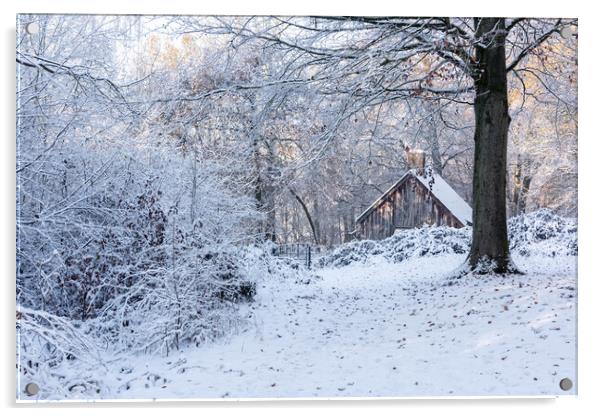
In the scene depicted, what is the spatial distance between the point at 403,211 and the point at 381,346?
120cm

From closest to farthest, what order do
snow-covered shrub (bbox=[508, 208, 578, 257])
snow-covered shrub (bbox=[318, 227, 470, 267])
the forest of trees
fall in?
1. the forest of trees
2. snow-covered shrub (bbox=[508, 208, 578, 257])
3. snow-covered shrub (bbox=[318, 227, 470, 267])

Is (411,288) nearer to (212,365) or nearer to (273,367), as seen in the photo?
(273,367)

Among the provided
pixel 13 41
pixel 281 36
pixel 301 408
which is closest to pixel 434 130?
pixel 281 36

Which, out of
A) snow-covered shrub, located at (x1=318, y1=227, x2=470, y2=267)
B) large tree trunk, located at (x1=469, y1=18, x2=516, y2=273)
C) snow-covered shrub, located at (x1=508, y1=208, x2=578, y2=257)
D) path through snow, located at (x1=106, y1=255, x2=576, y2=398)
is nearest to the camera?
path through snow, located at (x1=106, y1=255, x2=576, y2=398)

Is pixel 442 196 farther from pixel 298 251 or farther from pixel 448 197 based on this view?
pixel 298 251

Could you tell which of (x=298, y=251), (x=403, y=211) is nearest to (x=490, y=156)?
(x=403, y=211)

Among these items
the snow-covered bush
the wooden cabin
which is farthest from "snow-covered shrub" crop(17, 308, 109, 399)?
the wooden cabin

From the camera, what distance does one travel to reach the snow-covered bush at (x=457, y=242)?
14.3 feet

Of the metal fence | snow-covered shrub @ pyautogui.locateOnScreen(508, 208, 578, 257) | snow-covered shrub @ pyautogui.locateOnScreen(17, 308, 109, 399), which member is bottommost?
snow-covered shrub @ pyautogui.locateOnScreen(17, 308, 109, 399)

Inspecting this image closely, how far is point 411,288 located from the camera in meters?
4.87

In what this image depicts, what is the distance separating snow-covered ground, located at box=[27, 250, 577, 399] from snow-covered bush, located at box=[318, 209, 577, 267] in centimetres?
9

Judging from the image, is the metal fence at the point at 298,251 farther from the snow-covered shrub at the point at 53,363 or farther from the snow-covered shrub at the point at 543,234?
the snow-covered shrub at the point at 543,234

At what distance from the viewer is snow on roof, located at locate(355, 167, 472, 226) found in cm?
454

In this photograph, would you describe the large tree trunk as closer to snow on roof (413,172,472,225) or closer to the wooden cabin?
snow on roof (413,172,472,225)
